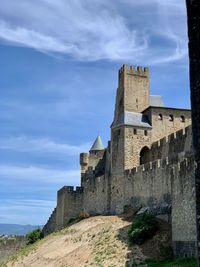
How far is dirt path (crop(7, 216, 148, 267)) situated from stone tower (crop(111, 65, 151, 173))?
A: 5.98m

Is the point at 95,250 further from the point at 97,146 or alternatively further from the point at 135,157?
the point at 97,146

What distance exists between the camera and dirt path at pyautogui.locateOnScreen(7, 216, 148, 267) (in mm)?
22125

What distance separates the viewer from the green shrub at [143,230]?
Answer: 76.6 ft

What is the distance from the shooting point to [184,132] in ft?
109

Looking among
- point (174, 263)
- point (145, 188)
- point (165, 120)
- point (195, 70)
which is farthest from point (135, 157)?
point (195, 70)

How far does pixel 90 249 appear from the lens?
25.2 meters

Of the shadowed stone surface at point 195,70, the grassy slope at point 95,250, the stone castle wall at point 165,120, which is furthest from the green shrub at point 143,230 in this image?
the shadowed stone surface at point 195,70

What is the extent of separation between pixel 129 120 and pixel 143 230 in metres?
15.7

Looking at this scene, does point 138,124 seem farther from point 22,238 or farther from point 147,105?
point 22,238

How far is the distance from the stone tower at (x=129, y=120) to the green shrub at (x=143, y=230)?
434 inches

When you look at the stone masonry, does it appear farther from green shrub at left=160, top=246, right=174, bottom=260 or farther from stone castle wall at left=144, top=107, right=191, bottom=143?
green shrub at left=160, top=246, right=174, bottom=260

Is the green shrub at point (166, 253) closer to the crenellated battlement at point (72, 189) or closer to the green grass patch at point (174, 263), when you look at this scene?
the green grass patch at point (174, 263)

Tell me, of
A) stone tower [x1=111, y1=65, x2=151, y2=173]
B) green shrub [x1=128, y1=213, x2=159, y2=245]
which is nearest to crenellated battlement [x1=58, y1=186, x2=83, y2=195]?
stone tower [x1=111, y1=65, x2=151, y2=173]

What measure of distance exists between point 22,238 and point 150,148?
2064 cm
